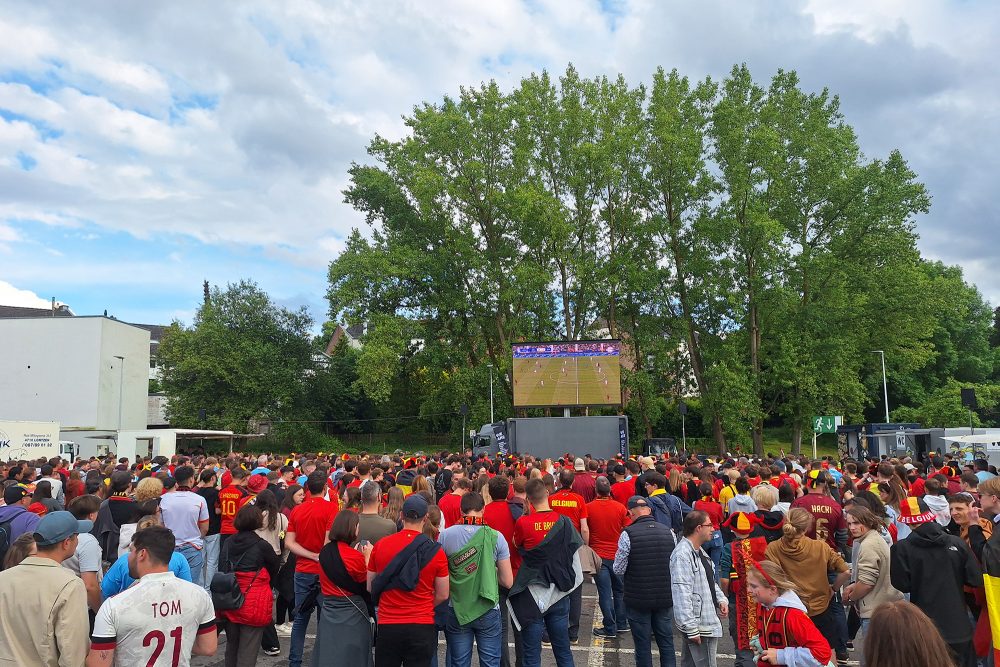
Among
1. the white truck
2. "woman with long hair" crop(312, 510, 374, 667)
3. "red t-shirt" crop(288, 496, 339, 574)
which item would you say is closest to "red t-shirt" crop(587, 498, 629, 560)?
"red t-shirt" crop(288, 496, 339, 574)

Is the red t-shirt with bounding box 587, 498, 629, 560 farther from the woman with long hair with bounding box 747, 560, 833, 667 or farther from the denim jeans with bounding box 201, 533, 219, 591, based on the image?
the denim jeans with bounding box 201, 533, 219, 591

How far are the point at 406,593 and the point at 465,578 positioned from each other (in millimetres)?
615

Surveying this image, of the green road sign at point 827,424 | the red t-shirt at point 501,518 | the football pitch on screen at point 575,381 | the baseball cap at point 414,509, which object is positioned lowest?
the red t-shirt at point 501,518

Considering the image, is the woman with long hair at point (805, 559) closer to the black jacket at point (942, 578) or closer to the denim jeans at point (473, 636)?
the black jacket at point (942, 578)

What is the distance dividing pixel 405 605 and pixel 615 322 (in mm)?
37297

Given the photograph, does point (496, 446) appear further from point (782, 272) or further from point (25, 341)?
point (25, 341)

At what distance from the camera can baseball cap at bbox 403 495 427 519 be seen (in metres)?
5.15

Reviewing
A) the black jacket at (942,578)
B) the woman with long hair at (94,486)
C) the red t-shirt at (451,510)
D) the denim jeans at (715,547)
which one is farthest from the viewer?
the woman with long hair at (94,486)

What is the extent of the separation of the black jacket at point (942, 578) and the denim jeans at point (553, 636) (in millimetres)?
2570

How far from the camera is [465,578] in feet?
17.8

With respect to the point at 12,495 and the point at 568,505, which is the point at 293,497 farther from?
the point at 568,505

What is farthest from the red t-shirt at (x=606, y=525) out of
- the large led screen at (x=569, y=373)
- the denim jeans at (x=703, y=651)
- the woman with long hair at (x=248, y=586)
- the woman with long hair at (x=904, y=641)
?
the large led screen at (x=569, y=373)

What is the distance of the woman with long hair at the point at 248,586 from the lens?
550cm

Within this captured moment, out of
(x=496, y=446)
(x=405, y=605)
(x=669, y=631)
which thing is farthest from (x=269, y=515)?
(x=496, y=446)
